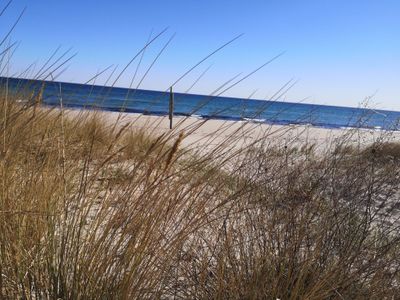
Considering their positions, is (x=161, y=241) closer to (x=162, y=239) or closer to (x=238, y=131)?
(x=162, y=239)

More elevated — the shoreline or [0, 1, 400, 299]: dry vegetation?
the shoreline

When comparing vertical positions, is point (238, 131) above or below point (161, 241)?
above

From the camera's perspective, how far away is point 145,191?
1.25 meters

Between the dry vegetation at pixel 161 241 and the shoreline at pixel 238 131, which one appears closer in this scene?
the dry vegetation at pixel 161 241

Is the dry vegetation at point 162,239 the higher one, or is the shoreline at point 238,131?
the shoreline at point 238,131

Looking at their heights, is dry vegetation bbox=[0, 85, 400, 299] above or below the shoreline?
below

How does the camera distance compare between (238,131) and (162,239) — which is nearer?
(162,239)

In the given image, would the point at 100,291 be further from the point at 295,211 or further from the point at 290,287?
the point at 295,211

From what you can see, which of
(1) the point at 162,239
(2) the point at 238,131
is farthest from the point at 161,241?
(2) the point at 238,131

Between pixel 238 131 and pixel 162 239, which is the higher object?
pixel 238 131

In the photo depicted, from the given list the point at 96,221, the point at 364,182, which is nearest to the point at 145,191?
the point at 96,221

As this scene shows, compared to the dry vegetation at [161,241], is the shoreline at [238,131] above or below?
above

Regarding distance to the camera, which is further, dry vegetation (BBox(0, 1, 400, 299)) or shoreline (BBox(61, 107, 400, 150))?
shoreline (BBox(61, 107, 400, 150))

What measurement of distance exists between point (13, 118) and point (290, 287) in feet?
3.96
